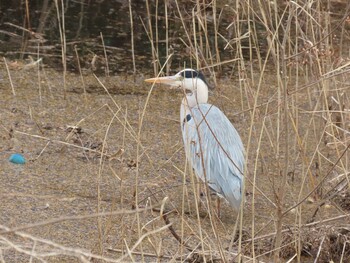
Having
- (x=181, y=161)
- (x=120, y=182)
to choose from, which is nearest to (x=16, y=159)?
(x=181, y=161)

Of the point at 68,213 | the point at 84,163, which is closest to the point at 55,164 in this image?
the point at 84,163

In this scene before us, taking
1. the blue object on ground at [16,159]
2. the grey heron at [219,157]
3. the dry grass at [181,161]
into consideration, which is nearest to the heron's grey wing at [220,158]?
the grey heron at [219,157]

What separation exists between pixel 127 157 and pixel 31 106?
820 millimetres

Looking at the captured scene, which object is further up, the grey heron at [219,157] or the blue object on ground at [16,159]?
the grey heron at [219,157]

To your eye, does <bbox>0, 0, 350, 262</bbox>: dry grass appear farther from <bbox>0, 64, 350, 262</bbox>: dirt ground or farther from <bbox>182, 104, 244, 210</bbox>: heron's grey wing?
<bbox>182, 104, 244, 210</bbox>: heron's grey wing

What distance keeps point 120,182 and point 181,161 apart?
4.11ft

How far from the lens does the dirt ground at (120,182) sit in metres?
2.63

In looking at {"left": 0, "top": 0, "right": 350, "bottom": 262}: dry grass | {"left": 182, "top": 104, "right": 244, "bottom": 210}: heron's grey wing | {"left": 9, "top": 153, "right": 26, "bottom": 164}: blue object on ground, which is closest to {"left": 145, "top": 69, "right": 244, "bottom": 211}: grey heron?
{"left": 182, "top": 104, "right": 244, "bottom": 210}: heron's grey wing

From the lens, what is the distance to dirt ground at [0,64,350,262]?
2.63 m

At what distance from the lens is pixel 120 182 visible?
2662 mm

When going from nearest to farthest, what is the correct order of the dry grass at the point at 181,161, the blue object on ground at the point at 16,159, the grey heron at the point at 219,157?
the dry grass at the point at 181,161 < the grey heron at the point at 219,157 < the blue object on ground at the point at 16,159

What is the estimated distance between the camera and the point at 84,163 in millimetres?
3689

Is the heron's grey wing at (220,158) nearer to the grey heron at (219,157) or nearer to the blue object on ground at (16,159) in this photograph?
the grey heron at (219,157)

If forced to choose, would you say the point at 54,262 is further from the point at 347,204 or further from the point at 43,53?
the point at 43,53
